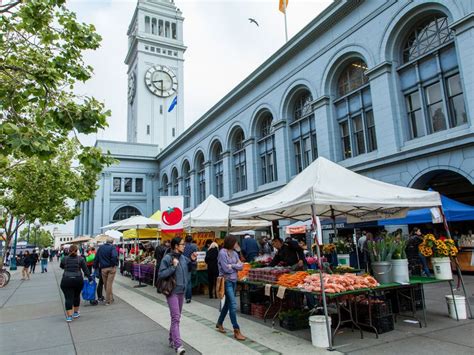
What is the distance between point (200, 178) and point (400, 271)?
114 ft

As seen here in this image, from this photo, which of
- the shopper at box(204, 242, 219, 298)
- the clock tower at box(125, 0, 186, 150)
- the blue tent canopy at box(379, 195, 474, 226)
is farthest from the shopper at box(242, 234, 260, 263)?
the clock tower at box(125, 0, 186, 150)

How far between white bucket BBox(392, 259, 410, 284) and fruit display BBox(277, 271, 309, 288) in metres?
1.81

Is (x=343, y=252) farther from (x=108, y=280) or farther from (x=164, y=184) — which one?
(x=164, y=184)

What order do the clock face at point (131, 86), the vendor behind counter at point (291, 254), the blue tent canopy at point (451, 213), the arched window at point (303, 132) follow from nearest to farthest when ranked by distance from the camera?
the vendor behind counter at point (291, 254) < the blue tent canopy at point (451, 213) < the arched window at point (303, 132) < the clock face at point (131, 86)

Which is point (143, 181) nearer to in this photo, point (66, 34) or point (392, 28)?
point (392, 28)

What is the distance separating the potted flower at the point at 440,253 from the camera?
764 centimetres

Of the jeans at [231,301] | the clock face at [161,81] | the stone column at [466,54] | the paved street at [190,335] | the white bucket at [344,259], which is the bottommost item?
the paved street at [190,335]

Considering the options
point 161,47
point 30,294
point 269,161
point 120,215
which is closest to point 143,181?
point 120,215

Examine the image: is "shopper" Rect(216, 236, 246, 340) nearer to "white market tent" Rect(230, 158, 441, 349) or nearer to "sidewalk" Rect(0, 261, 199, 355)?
"sidewalk" Rect(0, 261, 199, 355)

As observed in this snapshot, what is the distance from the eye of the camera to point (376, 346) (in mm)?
6074

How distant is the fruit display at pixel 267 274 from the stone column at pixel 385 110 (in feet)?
38.0

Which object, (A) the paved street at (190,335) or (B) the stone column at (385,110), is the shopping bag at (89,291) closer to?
(A) the paved street at (190,335)

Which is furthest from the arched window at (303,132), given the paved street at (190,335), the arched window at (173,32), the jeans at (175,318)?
the arched window at (173,32)

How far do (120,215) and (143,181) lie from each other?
20.8 feet
